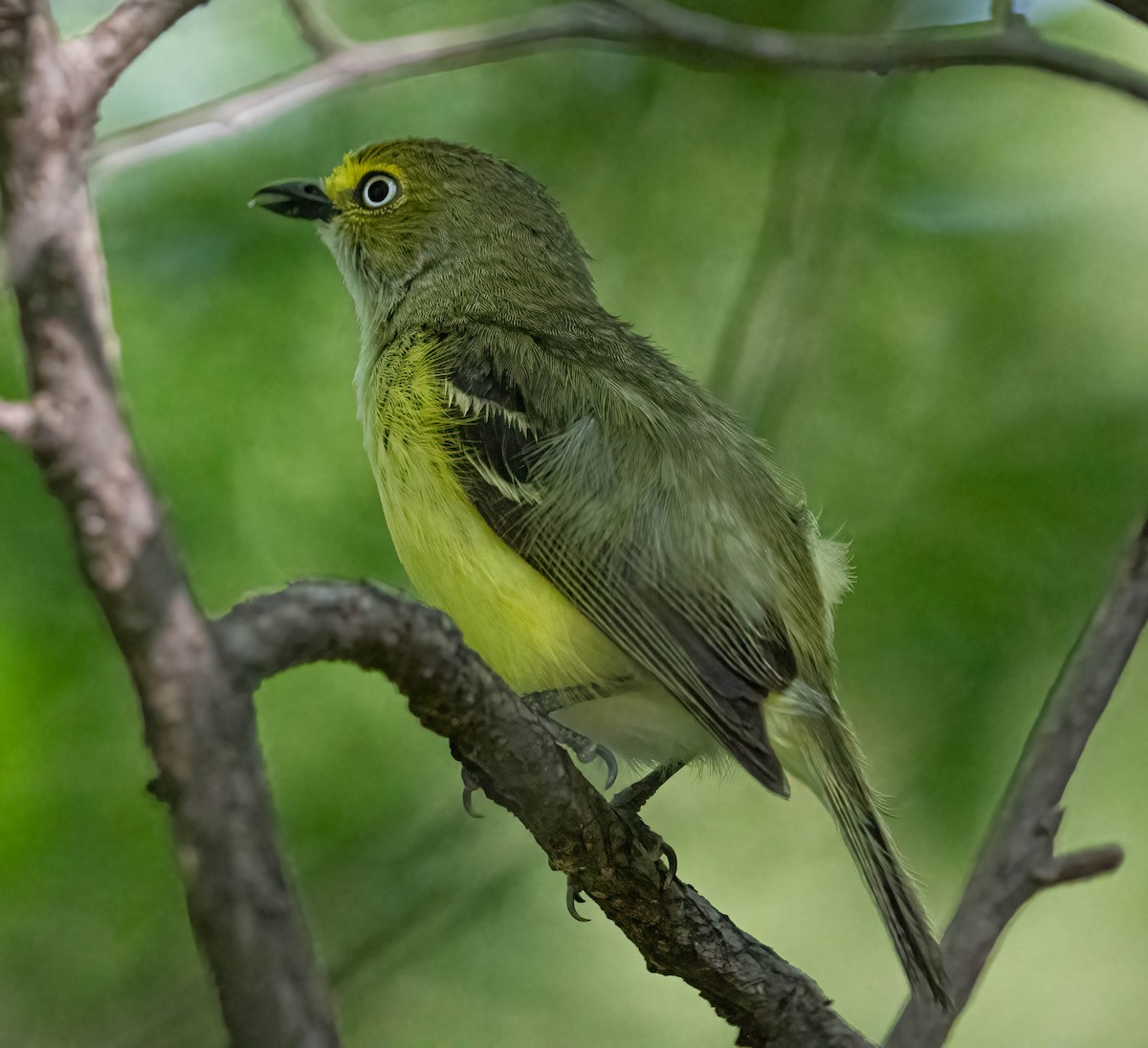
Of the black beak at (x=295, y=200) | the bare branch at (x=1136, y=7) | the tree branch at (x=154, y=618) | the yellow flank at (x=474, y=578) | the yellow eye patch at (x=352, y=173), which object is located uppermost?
the yellow eye patch at (x=352, y=173)

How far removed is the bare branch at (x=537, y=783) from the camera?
75.0 inches

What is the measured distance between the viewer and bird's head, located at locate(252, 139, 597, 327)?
5.02 meters

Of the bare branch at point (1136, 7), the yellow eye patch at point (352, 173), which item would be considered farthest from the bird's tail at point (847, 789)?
the yellow eye patch at point (352, 173)

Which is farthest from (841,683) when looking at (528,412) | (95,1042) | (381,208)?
(95,1042)

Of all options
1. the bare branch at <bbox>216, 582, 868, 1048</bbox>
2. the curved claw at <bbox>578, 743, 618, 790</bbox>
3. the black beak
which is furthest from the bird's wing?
the black beak

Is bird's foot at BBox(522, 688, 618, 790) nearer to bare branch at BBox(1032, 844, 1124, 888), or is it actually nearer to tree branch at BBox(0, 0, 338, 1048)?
bare branch at BBox(1032, 844, 1124, 888)

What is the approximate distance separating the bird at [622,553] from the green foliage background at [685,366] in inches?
22.0

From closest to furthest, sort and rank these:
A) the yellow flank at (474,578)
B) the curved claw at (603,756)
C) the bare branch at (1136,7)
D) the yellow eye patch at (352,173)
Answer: the bare branch at (1136,7) < the yellow flank at (474,578) < the curved claw at (603,756) < the yellow eye patch at (352,173)

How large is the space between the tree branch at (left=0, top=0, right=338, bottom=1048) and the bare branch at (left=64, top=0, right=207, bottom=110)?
398mm

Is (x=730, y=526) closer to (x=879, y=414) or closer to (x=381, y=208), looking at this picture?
(x=879, y=414)

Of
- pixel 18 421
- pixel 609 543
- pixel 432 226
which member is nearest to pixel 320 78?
pixel 432 226

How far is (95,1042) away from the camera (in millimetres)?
4500

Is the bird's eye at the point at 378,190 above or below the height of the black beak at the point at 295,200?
above

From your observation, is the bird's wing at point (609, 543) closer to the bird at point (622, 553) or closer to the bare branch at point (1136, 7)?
the bird at point (622, 553)
